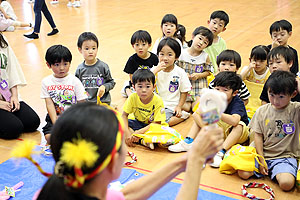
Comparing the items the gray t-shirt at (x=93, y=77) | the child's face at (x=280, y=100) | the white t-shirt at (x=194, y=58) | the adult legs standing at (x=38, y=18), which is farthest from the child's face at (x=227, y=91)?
the adult legs standing at (x=38, y=18)

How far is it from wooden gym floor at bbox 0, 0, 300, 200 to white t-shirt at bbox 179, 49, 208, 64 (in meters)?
0.78

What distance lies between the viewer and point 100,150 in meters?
1.07

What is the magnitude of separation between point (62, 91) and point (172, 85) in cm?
115

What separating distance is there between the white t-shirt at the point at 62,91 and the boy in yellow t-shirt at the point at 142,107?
487 millimetres

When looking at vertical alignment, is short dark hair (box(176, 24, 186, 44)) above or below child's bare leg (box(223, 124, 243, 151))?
above

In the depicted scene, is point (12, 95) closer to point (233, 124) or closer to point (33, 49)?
point (233, 124)

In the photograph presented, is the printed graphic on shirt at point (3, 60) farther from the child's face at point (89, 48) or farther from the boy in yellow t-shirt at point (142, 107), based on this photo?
the boy in yellow t-shirt at point (142, 107)

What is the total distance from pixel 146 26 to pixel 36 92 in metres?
3.97

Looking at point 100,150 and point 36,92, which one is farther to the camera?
point 36,92

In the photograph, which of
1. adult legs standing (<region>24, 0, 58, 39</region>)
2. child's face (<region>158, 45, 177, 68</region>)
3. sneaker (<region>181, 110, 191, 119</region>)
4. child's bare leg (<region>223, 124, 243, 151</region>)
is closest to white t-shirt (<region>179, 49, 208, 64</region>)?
child's face (<region>158, 45, 177, 68</region>)

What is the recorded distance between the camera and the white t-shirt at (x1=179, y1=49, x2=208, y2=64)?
3.96 m

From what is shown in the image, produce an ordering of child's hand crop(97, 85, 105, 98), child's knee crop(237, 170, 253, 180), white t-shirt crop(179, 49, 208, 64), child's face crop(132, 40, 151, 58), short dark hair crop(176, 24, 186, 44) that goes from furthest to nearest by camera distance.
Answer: short dark hair crop(176, 24, 186, 44), white t-shirt crop(179, 49, 208, 64), child's face crop(132, 40, 151, 58), child's hand crop(97, 85, 105, 98), child's knee crop(237, 170, 253, 180)

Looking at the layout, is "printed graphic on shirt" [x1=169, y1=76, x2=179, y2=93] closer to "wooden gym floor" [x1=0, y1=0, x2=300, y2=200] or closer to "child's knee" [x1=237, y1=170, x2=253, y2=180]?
"wooden gym floor" [x1=0, y1=0, x2=300, y2=200]

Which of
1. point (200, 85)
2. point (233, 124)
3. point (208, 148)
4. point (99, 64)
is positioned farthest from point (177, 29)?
point (208, 148)
